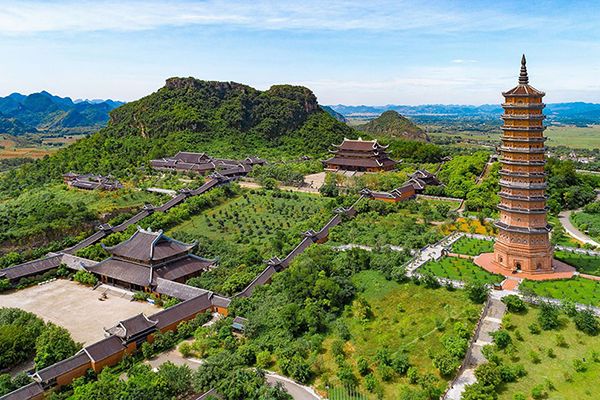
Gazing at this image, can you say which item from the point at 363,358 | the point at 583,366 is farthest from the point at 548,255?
the point at 363,358

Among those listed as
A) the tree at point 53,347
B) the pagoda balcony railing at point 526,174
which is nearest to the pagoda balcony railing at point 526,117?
the pagoda balcony railing at point 526,174

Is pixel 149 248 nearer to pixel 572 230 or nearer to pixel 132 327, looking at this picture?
pixel 132 327

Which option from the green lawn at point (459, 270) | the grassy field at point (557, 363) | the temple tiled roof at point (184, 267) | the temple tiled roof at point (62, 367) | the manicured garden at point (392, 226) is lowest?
the temple tiled roof at point (62, 367)

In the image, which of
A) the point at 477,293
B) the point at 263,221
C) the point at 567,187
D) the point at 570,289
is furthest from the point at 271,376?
the point at 567,187

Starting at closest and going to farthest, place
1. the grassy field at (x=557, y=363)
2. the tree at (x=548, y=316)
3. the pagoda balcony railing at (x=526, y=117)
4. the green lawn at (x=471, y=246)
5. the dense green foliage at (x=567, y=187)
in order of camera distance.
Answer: the grassy field at (x=557, y=363) < the tree at (x=548, y=316) < the pagoda balcony railing at (x=526, y=117) < the green lawn at (x=471, y=246) < the dense green foliage at (x=567, y=187)

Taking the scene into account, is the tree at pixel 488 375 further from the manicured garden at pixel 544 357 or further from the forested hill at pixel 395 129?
the forested hill at pixel 395 129
